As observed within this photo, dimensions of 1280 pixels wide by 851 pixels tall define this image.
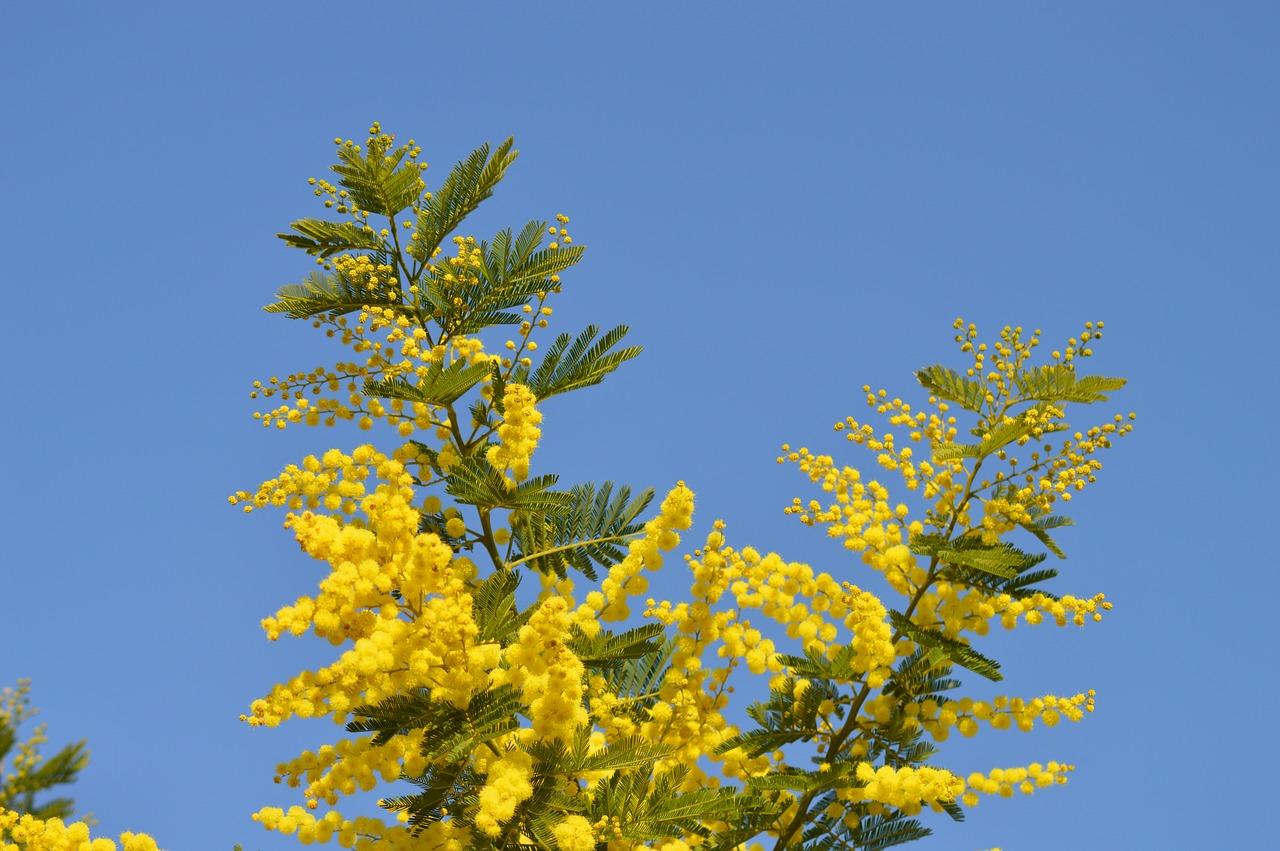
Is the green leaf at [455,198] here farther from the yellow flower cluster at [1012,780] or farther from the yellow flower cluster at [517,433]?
the yellow flower cluster at [1012,780]

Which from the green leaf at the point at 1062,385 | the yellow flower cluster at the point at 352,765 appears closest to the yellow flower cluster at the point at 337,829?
the yellow flower cluster at the point at 352,765

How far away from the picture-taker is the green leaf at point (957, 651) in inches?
205

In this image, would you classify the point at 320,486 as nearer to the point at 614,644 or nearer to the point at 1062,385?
the point at 614,644

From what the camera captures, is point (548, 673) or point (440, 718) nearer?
point (548, 673)

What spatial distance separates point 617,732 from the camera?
5.63m

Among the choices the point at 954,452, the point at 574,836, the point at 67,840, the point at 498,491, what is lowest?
the point at 67,840

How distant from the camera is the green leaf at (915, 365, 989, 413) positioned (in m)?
5.89

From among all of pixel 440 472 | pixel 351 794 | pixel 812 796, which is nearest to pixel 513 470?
pixel 440 472

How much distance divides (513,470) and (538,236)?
1691 millimetres

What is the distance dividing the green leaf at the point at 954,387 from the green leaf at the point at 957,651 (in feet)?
4.24

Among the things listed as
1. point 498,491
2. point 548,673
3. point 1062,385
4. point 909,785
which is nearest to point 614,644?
point 548,673

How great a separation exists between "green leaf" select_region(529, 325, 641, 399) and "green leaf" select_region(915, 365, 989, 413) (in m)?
1.74

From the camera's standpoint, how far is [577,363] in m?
6.57

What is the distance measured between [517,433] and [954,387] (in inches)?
91.1
